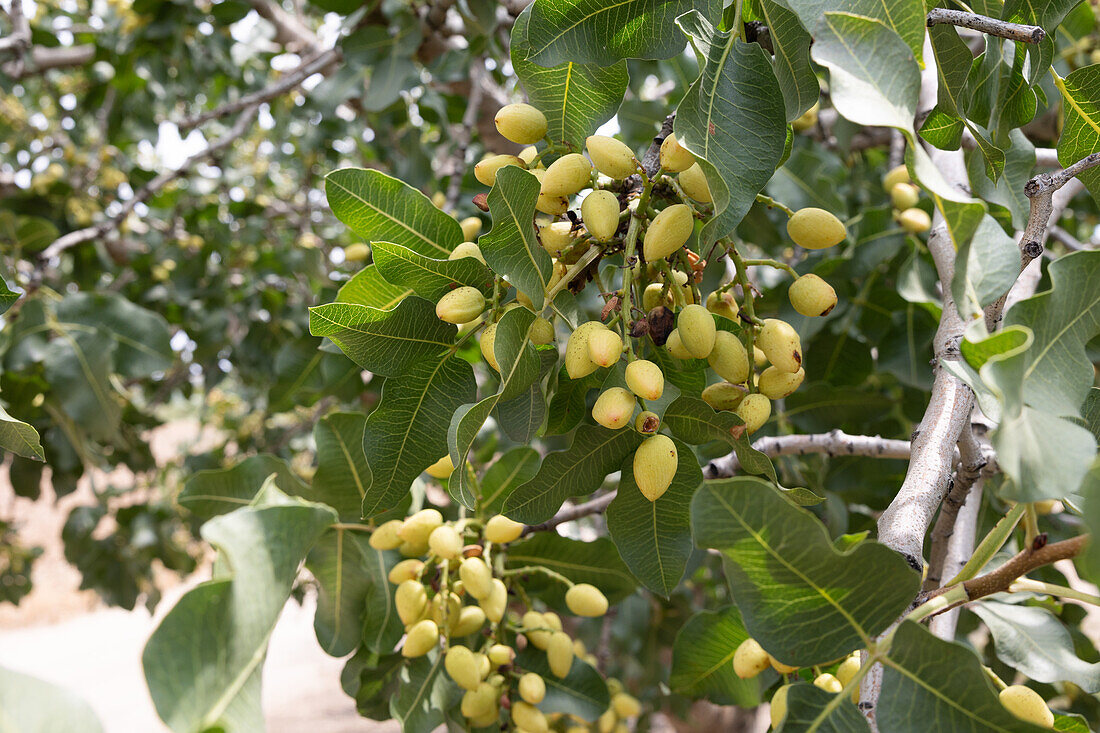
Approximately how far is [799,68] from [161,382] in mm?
2712

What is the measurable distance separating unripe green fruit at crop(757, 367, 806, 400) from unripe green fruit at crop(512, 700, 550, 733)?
1.75ft

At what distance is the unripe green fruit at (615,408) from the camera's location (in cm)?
61

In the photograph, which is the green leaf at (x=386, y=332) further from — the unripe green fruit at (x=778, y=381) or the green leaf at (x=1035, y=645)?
the green leaf at (x=1035, y=645)

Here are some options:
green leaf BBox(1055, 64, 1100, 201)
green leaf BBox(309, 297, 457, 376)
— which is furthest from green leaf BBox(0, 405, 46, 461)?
green leaf BBox(1055, 64, 1100, 201)

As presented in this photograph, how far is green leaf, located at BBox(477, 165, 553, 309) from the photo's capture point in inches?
23.3

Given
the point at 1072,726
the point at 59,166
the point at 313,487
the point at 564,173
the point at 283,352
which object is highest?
the point at 564,173

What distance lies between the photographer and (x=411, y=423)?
72cm

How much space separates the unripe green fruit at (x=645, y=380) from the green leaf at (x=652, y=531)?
0.11 metres

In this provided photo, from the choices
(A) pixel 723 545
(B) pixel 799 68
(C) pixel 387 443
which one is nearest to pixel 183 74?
(C) pixel 387 443

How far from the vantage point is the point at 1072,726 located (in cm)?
66

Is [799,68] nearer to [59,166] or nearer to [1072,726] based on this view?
[1072,726]

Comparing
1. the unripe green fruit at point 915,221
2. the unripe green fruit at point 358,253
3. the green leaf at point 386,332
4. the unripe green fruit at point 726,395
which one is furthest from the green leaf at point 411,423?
the unripe green fruit at point 915,221

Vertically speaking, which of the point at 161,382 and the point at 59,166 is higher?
the point at 59,166

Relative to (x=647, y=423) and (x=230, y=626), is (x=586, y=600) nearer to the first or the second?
(x=647, y=423)
